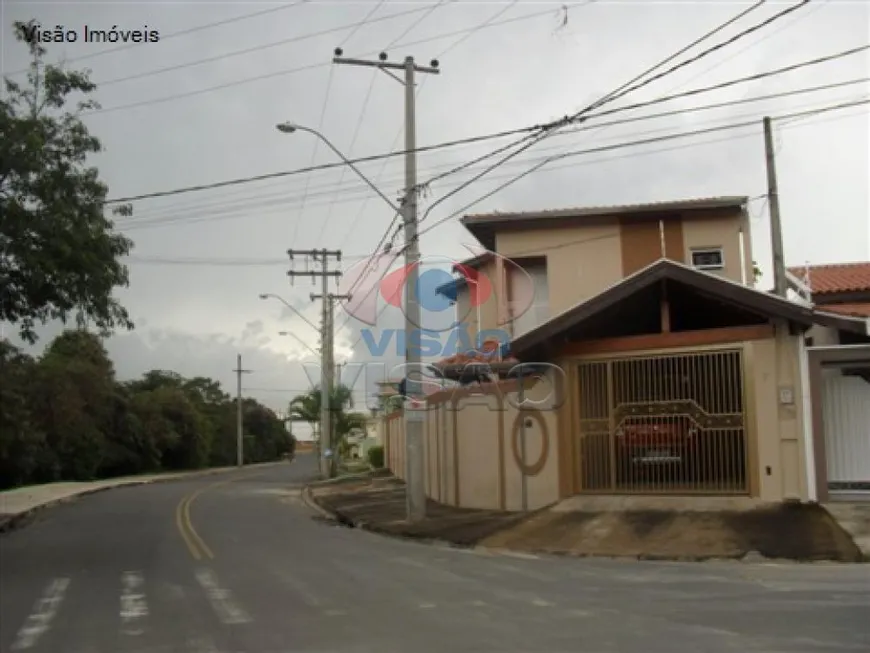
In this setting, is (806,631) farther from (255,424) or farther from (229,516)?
(255,424)

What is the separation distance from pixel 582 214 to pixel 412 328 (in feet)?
32.6

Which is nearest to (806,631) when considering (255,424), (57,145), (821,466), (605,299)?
(821,466)

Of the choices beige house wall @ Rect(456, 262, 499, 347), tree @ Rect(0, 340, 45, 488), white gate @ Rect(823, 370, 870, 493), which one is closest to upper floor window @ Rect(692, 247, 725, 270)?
beige house wall @ Rect(456, 262, 499, 347)

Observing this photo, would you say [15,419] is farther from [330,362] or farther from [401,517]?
[330,362]

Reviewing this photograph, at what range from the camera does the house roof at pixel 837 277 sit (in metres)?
24.3

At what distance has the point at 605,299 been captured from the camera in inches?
763

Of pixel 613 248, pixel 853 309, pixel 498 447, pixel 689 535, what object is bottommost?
pixel 689 535

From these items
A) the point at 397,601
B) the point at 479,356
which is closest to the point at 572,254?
the point at 479,356

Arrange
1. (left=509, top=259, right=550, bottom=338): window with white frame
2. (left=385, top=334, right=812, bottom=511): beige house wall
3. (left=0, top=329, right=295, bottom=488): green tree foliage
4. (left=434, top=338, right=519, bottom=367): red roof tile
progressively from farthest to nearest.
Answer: (left=0, top=329, right=295, bottom=488): green tree foliage
(left=509, top=259, right=550, bottom=338): window with white frame
(left=434, top=338, right=519, bottom=367): red roof tile
(left=385, top=334, right=812, bottom=511): beige house wall

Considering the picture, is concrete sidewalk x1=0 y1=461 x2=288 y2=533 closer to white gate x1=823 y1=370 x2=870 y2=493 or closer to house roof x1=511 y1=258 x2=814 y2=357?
house roof x1=511 y1=258 x2=814 y2=357

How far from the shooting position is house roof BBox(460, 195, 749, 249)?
2827 cm

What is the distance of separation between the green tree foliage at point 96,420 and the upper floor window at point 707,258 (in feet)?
63.3

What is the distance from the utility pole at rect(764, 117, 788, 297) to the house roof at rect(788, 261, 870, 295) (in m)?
2.94

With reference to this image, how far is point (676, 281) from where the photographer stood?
62.7ft
